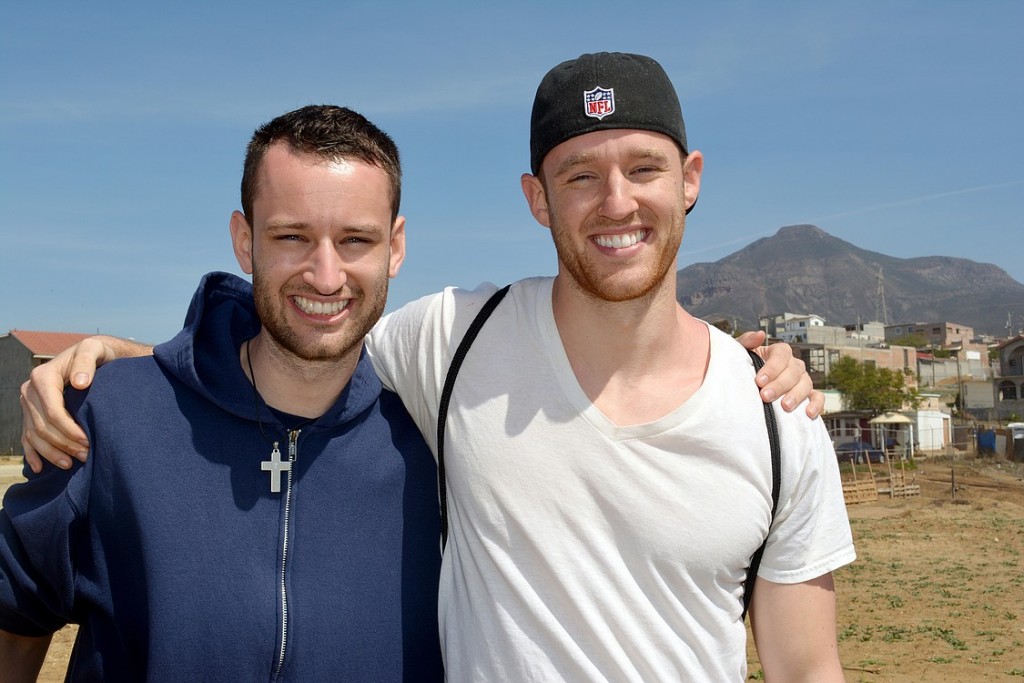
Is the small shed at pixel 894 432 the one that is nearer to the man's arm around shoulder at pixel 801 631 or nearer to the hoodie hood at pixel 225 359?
the man's arm around shoulder at pixel 801 631

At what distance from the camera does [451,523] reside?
323 cm

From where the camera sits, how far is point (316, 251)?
303cm

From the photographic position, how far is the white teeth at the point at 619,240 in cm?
325

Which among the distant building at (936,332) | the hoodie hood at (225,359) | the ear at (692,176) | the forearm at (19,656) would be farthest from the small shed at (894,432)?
the distant building at (936,332)

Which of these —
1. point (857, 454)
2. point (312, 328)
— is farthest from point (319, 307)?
point (857, 454)

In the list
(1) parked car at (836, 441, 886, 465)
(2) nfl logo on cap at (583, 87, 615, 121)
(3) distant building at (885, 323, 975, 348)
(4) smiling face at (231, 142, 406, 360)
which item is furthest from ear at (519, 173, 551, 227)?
(3) distant building at (885, 323, 975, 348)

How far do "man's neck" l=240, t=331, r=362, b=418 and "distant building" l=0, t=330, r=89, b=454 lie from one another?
48.4m

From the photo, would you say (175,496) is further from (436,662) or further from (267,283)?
(436,662)

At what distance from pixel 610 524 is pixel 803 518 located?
682 mm

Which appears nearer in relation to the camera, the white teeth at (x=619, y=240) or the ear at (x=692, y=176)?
the white teeth at (x=619, y=240)

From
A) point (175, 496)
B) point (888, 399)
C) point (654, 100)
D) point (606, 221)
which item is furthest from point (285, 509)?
point (888, 399)

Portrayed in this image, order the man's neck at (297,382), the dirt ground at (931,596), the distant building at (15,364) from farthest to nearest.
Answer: the distant building at (15,364) → the dirt ground at (931,596) → the man's neck at (297,382)

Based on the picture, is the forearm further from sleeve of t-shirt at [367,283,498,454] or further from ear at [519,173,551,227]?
ear at [519,173,551,227]

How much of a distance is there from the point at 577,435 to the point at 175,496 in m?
1.35
